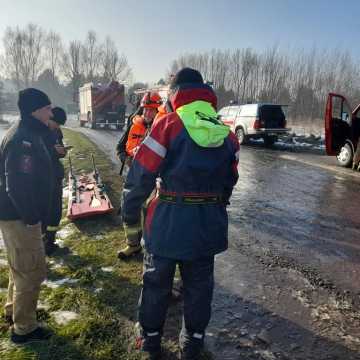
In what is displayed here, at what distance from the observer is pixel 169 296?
102 inches

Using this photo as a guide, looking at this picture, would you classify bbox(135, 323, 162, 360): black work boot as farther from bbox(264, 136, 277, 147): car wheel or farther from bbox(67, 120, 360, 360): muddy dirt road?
bbox(264, 136, 277, 147): car wheel

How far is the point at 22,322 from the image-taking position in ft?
9.37

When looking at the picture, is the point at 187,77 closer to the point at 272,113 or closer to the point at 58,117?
the point at 58,117

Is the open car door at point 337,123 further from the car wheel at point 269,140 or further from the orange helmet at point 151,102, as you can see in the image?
the orange helmet at point 151,102

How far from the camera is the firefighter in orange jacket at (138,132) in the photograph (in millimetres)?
4363

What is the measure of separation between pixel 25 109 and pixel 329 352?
3066mm

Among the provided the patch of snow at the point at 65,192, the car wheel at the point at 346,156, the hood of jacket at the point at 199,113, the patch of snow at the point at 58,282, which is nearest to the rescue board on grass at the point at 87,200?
the patch of snow at the point at 65,192

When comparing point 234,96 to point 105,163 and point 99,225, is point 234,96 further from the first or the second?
point 99,225

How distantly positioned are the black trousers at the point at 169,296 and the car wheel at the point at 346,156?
1037 cm

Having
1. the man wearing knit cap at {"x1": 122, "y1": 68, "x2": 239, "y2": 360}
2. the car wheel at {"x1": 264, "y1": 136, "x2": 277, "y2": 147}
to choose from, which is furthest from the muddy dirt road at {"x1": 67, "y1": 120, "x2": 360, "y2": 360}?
the car wheel at {"x1": 264, "y1": 136, "x2": 277, "y2": 147}

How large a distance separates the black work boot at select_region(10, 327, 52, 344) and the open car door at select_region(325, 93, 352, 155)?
33.9 ft

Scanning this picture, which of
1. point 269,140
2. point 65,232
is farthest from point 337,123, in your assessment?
point 65,232

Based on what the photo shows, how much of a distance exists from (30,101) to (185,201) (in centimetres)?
149

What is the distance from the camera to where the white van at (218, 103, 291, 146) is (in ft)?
53.1
